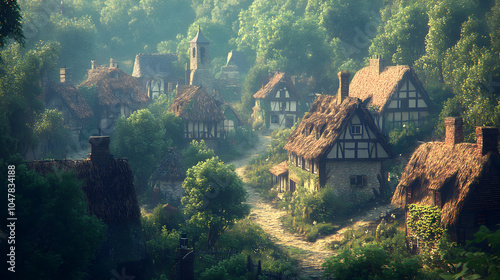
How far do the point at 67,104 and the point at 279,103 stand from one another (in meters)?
23.6

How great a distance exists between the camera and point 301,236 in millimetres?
35719

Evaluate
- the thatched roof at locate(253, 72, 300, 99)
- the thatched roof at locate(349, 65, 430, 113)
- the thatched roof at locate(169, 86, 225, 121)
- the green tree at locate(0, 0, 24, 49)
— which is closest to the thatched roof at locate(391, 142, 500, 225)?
the thatched roof at locate(349, 65, 430, 113)

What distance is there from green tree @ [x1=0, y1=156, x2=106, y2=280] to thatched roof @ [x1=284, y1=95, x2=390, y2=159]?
73.0 feet

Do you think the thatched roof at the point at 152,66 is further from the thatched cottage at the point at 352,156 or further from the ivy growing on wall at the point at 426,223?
the ivy growing on wall at the point at 426,223

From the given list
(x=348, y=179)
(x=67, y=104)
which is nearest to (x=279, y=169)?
(x=348, y=179)

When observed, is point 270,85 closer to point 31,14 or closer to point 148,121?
point 148,121

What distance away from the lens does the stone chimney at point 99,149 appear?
2428cm

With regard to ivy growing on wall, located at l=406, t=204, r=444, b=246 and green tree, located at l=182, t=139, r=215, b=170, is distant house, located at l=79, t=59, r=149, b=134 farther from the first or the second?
ivy growing on wall, located at l=406, t=204, r=444, b=246

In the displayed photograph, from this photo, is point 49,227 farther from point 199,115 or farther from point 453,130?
point 199,115

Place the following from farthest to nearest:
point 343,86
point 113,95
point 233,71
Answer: point 233,71 < point 113,95 < point 343,86

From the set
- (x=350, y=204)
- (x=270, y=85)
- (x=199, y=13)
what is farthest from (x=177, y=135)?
(x=199, y=13)

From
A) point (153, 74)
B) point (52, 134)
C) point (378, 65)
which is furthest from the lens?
point (153, 74)

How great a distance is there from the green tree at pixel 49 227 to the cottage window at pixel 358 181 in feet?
77.3

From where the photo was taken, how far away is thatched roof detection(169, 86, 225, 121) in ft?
177
